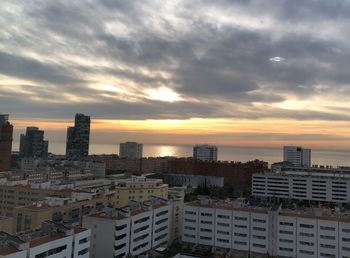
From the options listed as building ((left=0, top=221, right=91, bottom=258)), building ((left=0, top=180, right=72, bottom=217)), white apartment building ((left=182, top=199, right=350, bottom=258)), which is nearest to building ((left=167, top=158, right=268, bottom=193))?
white apartment building ((left=182, top=199, right=350, bottom=258))

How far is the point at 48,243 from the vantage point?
21.0 feet

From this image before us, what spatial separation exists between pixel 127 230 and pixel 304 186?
48.8 ft

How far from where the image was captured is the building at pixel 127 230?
8523 millimetres

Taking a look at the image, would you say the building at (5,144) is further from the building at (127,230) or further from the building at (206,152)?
the building at (206,152)

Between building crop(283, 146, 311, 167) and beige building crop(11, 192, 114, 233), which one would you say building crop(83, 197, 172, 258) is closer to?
beige building crop(11, 192, 114, 233)

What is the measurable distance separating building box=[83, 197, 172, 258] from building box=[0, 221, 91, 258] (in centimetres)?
110

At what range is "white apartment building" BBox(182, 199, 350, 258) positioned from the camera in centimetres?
951

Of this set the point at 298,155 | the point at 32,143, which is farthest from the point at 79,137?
the point at 298,155

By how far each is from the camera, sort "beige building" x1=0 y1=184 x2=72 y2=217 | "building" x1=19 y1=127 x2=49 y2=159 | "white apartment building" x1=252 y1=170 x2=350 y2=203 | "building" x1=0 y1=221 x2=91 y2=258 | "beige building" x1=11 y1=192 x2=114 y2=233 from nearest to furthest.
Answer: "building" x1=0 y1=221 x2=91 y2=258 < "beige building" x1=11 y1=192 x2=114 y2=233 < "beige building" x1=0 y1=184 x2=72 y2=217 < "white apartment building" x1=252 y1=170 x2=350 y2=203 < "building" x1=19 y1=127 x2=49 y2=159

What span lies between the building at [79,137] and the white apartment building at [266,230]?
3045 centimetres

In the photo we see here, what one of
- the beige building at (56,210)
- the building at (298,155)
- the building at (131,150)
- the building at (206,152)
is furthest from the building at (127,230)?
the building at (131,150)

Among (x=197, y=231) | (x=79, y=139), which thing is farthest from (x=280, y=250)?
(x=79, y=139)

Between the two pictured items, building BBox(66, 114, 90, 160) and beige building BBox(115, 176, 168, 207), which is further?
building BBox(66, 114, 90, 160)

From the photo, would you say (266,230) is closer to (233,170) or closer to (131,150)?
(233,170)
